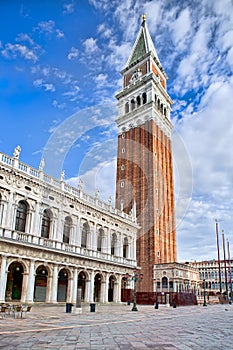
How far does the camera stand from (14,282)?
84.3ft

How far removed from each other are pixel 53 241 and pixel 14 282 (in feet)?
15.1

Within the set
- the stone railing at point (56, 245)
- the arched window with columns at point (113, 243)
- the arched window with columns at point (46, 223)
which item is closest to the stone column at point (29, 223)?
the stone railing at point (56, 245)

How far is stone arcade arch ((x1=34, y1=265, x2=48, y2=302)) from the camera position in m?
26.8

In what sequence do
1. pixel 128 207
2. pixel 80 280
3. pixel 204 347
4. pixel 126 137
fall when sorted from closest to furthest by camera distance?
1. pixel 204 347
2. pixel 80 280
3. pixel 128 207
4. pixel 126 137

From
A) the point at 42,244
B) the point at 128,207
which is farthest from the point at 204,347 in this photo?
the point at 128,207

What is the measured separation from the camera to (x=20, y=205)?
86.2 feet

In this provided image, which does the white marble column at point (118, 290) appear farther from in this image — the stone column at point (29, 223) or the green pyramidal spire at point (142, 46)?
the green pyramidal spire at point (142, 46)

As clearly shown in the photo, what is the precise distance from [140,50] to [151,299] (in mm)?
50139

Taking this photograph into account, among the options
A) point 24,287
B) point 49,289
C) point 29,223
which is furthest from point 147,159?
point 24,287

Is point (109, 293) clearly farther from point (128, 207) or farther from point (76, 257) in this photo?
point (128, 207)

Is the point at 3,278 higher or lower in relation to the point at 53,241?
lower

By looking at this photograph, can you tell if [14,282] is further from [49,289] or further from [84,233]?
[84,233]

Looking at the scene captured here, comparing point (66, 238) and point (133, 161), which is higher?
point (133, 161)

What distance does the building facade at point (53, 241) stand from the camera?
2433cm
